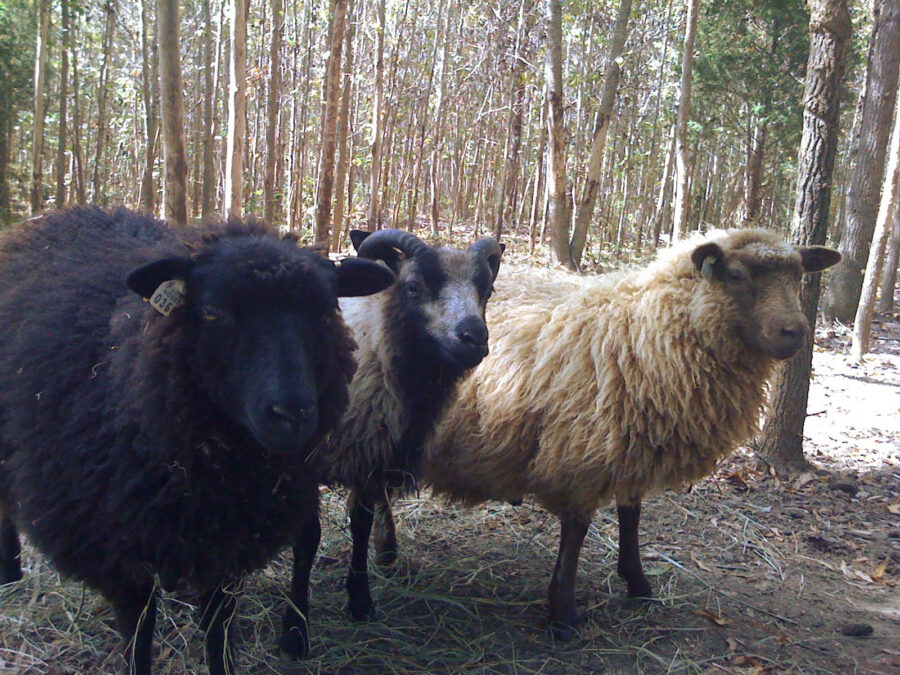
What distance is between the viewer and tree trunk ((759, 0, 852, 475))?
5484 millimetres

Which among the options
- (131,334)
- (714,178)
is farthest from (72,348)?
(714,178)

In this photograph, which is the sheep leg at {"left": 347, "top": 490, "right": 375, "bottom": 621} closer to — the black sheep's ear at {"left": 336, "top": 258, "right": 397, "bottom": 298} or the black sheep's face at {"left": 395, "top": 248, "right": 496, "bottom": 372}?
the black sheep's face at {"left": 395, "top": 248, "right": 496, "bottom": 372}

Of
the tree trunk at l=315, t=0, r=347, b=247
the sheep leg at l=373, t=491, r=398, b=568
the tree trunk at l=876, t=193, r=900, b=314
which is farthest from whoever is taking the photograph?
the tree trunk at l=876, t=193, r=900, b=314

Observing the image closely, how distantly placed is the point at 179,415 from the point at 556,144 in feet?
28.8

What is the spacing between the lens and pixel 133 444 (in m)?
2.41

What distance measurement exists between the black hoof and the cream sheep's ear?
9.55ft

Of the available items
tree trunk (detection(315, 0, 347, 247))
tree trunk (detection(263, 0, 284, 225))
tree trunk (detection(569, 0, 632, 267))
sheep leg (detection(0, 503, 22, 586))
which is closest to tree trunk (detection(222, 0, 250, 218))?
tree trunk (detection(315, 0, 347, 247))

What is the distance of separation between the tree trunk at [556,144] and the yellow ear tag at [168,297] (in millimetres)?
8499

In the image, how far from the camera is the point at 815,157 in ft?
18.3

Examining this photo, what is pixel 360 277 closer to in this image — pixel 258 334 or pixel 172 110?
pixel 258 334

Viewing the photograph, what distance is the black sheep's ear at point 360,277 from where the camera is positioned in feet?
9.32

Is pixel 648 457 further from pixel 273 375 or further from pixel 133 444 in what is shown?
pixel 133 444

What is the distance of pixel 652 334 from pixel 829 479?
314cm

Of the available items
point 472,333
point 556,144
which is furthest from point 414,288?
point 556,144
